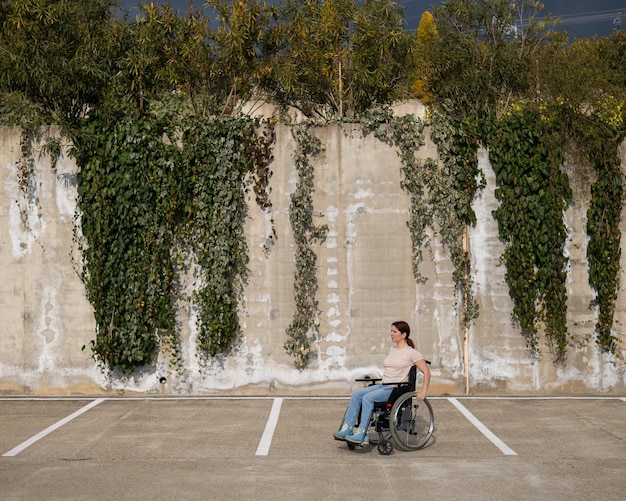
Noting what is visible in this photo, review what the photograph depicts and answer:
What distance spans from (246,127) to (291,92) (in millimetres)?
1568

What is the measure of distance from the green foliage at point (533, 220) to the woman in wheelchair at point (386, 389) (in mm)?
3422

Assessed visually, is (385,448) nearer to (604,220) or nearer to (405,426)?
(405,426)

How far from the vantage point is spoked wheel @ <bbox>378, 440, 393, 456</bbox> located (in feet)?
25.9

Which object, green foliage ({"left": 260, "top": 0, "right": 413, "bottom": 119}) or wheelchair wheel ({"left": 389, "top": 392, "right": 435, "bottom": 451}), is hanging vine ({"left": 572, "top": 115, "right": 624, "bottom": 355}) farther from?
wheelchair wheel ({"left": 389, "top": 392, "right": 435, "bottom": 451})

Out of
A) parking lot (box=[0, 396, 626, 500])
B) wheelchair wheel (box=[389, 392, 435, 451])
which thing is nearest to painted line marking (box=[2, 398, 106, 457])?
parking lot (box=[0, 396, 626, 500])

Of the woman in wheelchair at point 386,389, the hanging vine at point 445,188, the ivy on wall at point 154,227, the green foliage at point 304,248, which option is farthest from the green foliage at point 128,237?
the woman in wheelchair at point 386,389

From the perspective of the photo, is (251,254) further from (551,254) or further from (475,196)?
(551,254)

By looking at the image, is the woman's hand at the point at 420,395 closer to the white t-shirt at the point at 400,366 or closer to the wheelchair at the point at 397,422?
the wheelchair at the point at 397,422

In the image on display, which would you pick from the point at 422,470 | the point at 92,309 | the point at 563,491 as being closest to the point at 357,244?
the point at 92,309

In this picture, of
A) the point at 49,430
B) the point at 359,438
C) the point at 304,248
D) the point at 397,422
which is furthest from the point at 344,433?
the point at 304,248

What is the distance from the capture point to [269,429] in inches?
361

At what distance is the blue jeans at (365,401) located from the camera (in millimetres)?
7918

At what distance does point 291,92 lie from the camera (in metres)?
12.8

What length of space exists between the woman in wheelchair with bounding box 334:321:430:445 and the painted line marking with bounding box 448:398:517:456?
0.93 metres
